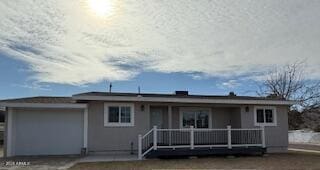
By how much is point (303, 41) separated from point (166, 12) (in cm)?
869

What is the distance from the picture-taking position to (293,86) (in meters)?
36.1

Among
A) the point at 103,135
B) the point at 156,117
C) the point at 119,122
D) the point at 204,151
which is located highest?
the point at 156,117

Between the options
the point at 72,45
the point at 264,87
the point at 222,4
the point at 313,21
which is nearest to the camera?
the point at 222,4

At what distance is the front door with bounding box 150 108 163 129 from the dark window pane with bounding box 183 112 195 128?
4.07 ft

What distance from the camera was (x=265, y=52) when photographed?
20.2m

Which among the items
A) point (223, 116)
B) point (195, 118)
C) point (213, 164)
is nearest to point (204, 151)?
point (213, 164)

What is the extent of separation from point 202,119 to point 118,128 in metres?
4.66

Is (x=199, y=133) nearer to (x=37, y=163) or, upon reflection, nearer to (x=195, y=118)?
(x=195, y=118)

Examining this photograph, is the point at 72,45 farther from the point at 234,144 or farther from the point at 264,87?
the point at 264,87

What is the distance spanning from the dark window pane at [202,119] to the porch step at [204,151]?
2.62m

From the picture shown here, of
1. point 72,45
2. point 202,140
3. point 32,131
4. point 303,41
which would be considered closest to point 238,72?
point 303,41

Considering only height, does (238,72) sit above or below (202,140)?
above

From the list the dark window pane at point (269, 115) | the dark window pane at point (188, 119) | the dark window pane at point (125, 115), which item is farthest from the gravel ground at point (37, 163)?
the dark window pane at point (269, 115)

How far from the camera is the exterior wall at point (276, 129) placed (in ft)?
59.4
